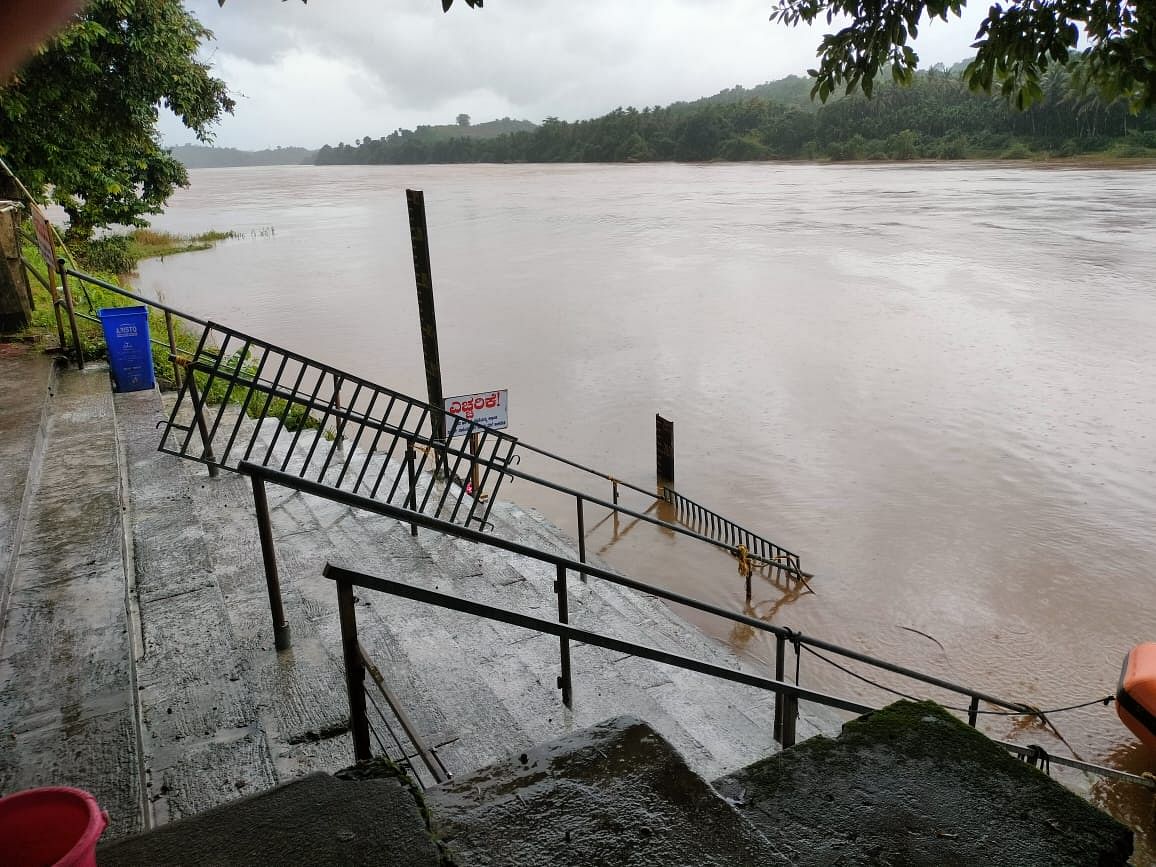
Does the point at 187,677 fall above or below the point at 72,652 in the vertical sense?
below

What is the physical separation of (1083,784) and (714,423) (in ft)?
29.4

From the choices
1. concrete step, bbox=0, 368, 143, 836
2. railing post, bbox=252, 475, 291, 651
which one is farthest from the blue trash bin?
railing post, bbox=252, 475, 291, 651

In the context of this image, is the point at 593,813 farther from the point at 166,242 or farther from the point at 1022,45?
the point at 166,242

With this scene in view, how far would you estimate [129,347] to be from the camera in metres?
6.68

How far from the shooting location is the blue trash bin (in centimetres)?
650

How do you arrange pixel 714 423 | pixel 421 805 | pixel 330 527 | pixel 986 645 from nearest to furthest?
pixel 421 805 < pixel 330 527 < pixel 986 645 < pixel 714 423

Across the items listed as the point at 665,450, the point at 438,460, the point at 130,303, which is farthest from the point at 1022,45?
the point at 130,303

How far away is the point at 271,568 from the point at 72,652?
0.79 meters

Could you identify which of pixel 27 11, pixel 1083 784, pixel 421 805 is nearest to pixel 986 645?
pixel 1083 784

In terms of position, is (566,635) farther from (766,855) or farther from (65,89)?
(65,89)

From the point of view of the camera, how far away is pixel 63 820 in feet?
5.15

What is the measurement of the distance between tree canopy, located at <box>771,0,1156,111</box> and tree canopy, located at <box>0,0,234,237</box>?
9810 millimetres

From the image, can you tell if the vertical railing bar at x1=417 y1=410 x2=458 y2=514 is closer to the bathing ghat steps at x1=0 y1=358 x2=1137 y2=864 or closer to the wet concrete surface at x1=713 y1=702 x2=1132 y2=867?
the bathing ghat steps at x1=0 y1=358 x2=1137 y2=864

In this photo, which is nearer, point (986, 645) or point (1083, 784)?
point (1083, 784)
